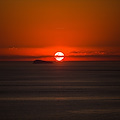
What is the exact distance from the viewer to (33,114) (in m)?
20.2

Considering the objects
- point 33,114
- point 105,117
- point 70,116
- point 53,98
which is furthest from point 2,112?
point 53,98

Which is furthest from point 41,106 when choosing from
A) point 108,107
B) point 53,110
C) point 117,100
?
point 117,100

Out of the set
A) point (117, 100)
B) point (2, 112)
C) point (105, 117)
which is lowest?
point (105, 117)

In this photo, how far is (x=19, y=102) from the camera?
25.2 m

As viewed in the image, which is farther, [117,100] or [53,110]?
[117,100]

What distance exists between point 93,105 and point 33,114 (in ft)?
15.3

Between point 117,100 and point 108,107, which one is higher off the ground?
point 117,100

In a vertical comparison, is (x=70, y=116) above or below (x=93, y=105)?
below

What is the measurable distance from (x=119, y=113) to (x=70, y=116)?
2611 millimetres

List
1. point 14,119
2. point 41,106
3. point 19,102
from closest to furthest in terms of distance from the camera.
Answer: point 14,119 < point 41,106 < point 19,102

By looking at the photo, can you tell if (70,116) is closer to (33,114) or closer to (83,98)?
(33,114)

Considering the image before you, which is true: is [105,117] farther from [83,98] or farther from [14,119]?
[83,98]

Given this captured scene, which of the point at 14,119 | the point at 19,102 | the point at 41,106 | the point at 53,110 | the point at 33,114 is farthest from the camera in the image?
the point at 19,102

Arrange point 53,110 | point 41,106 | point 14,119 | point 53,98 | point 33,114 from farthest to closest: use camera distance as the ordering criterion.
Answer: point 53,98, point 41,106, point 53,110, point 33,114, point 14,119
